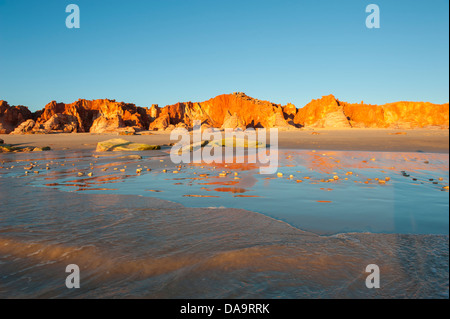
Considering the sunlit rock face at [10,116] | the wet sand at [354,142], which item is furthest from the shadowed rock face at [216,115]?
the wet sand at [354,142]

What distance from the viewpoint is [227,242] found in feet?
9.39

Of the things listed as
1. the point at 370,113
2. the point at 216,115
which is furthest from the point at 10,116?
the point at 370,113

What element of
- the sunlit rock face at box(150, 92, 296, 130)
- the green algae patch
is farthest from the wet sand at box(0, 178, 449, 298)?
the sunlit rock face at box(150, 92, 296, 130)

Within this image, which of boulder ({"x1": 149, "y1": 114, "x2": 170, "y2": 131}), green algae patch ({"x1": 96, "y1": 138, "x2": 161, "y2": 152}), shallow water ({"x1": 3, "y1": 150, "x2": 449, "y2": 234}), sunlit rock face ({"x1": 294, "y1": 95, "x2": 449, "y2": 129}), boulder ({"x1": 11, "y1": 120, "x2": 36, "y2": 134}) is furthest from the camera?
sunlit rock face ({"x1": 294, "y1": 95, "x2": 449, "y2": 129})

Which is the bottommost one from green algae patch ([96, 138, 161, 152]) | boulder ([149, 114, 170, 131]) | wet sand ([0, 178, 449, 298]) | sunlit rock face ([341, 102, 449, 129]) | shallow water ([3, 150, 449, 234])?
wet sand ([0, 178, 449, 298])

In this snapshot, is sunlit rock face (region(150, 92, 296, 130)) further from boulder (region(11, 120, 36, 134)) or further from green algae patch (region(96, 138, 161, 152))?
green algae patch (region(96, 138, 161, 152))

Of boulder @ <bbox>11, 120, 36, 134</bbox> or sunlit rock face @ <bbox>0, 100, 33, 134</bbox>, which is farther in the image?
sunlit rock face @ <bbox>0, 100, 33, 134</bbox>

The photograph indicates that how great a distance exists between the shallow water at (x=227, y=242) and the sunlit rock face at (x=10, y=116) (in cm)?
8613

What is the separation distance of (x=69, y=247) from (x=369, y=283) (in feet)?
9.02

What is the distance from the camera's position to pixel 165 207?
434 centimetres

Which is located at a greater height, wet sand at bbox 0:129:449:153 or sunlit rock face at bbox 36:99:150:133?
sunlit rock face at bbox 36:99:150:133

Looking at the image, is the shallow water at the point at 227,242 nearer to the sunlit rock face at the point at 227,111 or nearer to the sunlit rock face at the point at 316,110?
the sunlit rock face at the point at 227,111

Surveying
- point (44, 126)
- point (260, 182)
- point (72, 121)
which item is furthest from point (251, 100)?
point (260, 182)

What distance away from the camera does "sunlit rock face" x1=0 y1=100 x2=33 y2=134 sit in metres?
73.6
